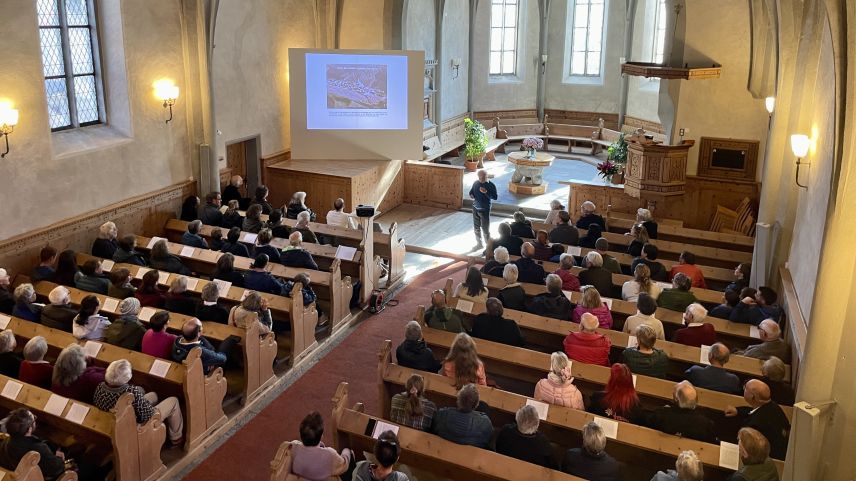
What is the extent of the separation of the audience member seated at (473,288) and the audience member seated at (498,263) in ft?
2.73

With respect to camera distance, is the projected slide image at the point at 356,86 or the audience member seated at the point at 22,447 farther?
the projected slide image at the point at 356,86

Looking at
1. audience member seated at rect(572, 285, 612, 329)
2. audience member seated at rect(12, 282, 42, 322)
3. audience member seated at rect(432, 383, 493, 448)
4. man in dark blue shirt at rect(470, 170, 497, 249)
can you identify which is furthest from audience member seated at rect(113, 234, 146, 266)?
man in dark blue shirt at rect(470, 170, 497, 249)

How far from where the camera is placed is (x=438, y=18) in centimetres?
1917

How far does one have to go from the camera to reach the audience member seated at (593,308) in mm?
7898

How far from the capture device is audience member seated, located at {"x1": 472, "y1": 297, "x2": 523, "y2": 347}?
7656 mm

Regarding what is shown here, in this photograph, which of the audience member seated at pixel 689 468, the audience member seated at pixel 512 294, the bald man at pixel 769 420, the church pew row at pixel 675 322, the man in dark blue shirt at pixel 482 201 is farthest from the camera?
the man in dark blue shirt at pixel 482 201

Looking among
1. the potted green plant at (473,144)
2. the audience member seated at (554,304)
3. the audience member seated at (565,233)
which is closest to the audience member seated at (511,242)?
the audience member seated at (565,233)

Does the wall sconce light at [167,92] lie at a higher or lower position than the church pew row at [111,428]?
higher

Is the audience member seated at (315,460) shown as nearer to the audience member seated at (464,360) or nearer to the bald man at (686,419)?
the audience member seated at (464,360)

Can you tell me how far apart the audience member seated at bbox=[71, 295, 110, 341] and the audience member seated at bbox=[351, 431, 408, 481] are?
3.64 meters

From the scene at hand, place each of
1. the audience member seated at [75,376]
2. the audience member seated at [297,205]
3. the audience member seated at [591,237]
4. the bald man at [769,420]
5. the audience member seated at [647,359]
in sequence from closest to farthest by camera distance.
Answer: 1. the bald man at [769,420]
2. the audience member seated at [75,376]
3. the audience member seated at [647,359]
4. the audience member seated at [591,237]
5. the audience member seated at [297,205]

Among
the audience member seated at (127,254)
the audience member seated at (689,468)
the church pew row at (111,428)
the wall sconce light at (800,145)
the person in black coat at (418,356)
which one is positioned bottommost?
the church pew row at (111,428)

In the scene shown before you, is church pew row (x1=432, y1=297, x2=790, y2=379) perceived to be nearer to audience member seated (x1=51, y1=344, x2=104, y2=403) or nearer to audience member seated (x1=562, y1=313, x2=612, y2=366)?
audience member seated (x1=562, y1=313, x2=612, y2=366)

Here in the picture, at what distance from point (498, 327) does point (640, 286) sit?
2.12 metres
